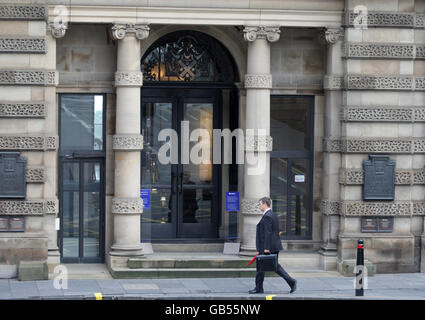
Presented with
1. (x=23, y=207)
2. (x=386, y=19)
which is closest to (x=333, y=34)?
(x=386, y=19)

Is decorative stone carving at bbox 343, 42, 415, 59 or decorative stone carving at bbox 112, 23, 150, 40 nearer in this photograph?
decorative stone carving at bbox 112, 23, 150, 40

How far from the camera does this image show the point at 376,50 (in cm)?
2217

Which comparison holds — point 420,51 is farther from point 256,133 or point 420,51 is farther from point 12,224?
point 12,224

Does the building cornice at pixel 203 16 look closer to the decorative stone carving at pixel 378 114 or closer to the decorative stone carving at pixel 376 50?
the decorative stone carving at pixel 376 50

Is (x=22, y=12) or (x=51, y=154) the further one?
(x=51, y=154)

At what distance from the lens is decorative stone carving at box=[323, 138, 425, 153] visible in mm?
22234

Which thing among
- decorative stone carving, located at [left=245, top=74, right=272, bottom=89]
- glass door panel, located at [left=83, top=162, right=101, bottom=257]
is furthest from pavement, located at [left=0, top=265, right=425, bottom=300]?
decorative stone carving, located at [left=245, top=74, right=272, bottom=89]

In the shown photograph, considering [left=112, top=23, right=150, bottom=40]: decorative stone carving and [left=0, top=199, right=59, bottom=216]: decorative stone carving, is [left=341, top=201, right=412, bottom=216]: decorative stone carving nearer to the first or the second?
[left=112, top=23, right=150, bottom=40]: decorative stone carving

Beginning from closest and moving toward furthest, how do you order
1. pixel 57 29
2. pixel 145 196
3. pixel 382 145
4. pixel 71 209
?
1. pixel 57 29
2. pixel 382 145
3. pixel 71 209
4. pixel 145 196

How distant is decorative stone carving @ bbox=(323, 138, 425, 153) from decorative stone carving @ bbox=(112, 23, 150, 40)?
511 centimetres

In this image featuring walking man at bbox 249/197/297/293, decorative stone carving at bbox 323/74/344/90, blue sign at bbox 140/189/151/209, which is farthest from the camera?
blue sign at bbox 140/189/151/209

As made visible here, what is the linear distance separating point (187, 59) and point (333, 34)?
11.6 feet

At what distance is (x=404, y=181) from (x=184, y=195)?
5.23 metres

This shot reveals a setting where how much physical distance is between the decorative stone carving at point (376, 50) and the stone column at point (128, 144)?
4.62 m
